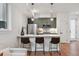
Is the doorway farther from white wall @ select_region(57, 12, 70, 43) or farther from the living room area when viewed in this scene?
white wall @ select_region(57, 12, 70, 43)

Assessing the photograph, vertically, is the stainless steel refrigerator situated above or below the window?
below

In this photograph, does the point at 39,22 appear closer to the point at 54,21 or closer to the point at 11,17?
the point at 54,21

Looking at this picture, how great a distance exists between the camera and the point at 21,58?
133 centimetres

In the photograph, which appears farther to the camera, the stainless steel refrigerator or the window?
the stainless steel refrigerator

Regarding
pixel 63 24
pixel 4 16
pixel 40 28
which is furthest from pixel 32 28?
pixel 4 16

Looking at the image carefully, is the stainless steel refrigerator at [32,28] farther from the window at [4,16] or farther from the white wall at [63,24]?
the window at [4,16]

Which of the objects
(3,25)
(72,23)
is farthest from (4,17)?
(72,23)

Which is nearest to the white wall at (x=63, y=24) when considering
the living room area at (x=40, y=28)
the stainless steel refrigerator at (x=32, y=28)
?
the living room area at (x=40, y=28)

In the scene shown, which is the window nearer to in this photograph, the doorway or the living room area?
the living room area

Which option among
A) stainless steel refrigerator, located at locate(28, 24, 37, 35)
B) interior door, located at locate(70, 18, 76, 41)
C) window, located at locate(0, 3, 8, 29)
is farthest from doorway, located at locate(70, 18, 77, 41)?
window, located at locate(0, 3, 8, 29)

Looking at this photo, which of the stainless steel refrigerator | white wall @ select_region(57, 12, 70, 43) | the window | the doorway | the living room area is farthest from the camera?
the doorway

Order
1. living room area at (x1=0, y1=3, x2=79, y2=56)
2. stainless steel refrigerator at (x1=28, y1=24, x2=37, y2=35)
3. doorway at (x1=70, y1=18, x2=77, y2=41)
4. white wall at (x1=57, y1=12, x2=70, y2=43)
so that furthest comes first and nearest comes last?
doorway at (x1=70, y1=18, x2=77, y2=41), stainless steel refrigerator at (x1=28, y1=24, x2=37, y2=35), white wall at (x1=57, y1=12, x2=70, y2=43), living room area at (x1=0, y1=3, x2=79, y2=56)

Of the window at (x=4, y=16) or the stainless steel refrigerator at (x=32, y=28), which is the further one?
the stainless steel refrigerator at (x=32, y=28)

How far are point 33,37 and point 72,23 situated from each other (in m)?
6.45
